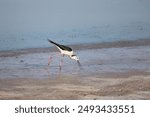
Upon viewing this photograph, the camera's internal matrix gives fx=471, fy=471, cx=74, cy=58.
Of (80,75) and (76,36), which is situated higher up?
(76,36)

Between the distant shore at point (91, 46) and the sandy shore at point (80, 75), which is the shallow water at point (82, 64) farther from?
the distant shore at point (91, 46)

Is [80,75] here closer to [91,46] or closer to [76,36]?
[91,46]

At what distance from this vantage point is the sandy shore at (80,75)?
9.10 m

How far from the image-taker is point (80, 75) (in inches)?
436

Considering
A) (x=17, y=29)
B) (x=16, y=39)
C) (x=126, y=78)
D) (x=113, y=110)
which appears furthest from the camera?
(x=17, y=29)

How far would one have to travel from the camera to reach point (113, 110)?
710 centimetres

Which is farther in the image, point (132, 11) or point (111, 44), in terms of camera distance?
point (132, 11)

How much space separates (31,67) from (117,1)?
16.2 meters

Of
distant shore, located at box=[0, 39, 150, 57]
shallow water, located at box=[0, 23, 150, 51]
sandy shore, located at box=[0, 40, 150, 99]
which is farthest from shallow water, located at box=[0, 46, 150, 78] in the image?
shallow water, located at box=[0, 23, 150, 51]

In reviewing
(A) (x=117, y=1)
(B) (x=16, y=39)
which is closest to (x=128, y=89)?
(B) (x=16, y=39)

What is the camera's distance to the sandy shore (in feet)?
29.9

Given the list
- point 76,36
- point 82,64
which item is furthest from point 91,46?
point 82,64

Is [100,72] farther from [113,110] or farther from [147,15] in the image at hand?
[147,15]

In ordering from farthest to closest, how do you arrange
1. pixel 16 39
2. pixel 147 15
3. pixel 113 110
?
pixel 147 15 → pixel 16 39 → pixel 113 110
